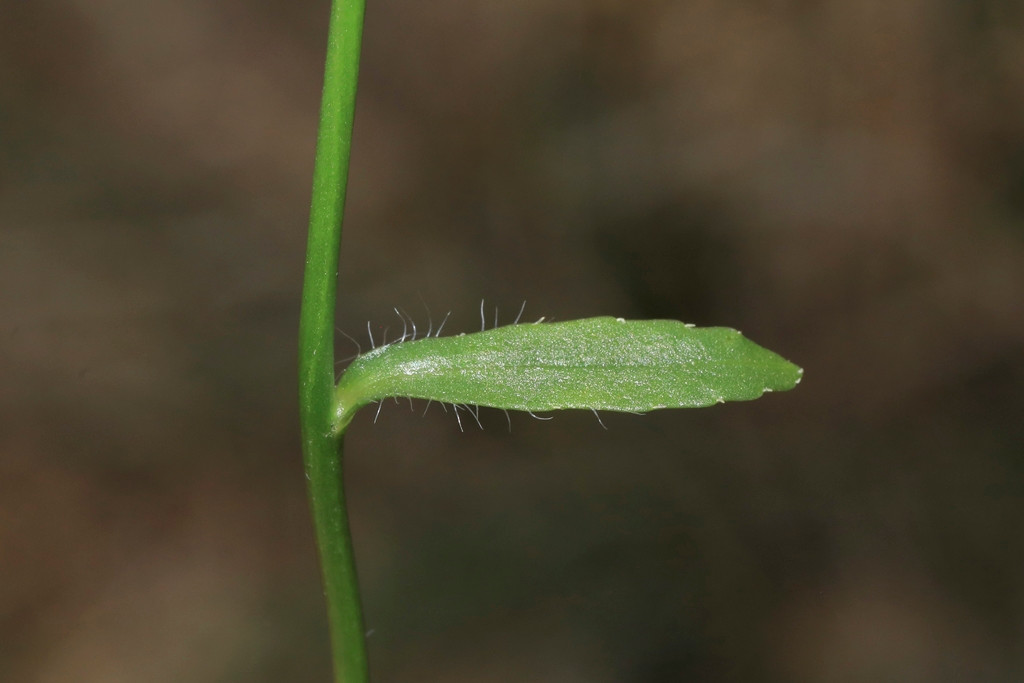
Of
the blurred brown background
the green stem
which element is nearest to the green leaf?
the green stem

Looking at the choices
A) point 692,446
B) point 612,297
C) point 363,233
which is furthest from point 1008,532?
point 363,233

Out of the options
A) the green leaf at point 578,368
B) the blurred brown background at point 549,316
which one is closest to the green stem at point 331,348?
the green leaf at point 578,368

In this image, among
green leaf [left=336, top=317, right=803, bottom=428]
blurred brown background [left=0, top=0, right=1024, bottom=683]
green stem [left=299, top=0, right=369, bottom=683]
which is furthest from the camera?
blurred brown background [left=0, top=0, right=1024, bottom=683]

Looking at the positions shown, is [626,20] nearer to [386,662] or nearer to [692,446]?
[692,446]

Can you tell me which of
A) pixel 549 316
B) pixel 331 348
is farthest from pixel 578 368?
pixel 549 316

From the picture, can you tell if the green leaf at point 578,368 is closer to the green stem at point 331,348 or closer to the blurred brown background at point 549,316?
the green stem at point 331,348

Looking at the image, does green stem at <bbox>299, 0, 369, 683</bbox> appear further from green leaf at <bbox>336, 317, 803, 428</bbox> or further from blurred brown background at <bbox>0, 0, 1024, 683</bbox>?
blurred brown background at <bbox>0, 0, 1024, 683</bbox>

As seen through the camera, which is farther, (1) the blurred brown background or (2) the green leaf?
(1) the blurred brown background
